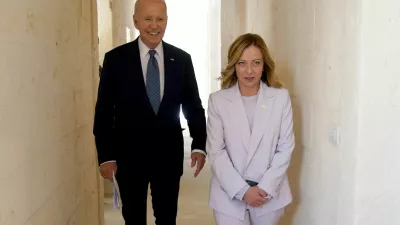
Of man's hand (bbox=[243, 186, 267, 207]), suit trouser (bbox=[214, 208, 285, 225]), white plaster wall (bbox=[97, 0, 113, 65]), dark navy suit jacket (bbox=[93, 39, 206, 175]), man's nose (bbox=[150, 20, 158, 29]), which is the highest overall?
white plaster wall (bbox=[97, 0, 113, 65])

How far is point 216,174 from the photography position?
6.05 feet

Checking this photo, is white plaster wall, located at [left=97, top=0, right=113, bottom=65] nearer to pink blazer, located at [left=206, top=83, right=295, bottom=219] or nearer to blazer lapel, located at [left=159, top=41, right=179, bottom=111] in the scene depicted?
blazer lapel, located at [left=159, top=41, right=179, bottom=111]

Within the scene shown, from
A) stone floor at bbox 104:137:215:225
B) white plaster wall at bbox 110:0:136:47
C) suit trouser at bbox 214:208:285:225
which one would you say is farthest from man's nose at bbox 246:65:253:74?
white plaster wall at bbox 110:0:136:47

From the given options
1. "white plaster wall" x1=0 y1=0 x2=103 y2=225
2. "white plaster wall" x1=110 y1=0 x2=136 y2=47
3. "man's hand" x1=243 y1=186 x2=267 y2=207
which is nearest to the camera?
"white plaster wall" x1=0 y1=0 x2=103 y2=225

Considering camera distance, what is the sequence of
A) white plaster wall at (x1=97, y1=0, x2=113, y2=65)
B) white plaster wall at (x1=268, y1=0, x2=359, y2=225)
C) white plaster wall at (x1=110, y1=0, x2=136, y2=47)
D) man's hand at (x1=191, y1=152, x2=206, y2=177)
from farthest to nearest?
white plaster wall at (x1=110, y1=0, x2=136, y2=47) → white plaster wall at (x1=97, y1=0, x2=113, y2=65) → man's hand at (x1=191, y1=152, x2=206, y2=177) → white plaster wall at (x1=268, y1=0, x2=359, y2=225)

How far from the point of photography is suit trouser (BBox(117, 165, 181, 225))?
6.56 ft

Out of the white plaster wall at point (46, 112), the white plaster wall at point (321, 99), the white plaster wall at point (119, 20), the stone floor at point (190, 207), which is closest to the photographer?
the white plaster wall at point (46, 112)

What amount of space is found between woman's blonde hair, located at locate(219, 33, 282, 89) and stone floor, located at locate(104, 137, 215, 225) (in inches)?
64.1

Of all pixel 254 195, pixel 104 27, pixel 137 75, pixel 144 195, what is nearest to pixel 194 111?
pixel 137 75

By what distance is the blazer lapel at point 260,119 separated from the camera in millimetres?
1822

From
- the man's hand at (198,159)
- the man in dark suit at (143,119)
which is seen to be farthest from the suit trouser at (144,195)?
A: the man's hand at (198,159)

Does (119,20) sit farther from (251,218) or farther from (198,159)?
(251,218)

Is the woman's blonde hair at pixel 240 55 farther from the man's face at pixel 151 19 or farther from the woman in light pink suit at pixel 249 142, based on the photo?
the man's face at pixel 151 19

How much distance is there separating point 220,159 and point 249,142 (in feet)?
0.48
